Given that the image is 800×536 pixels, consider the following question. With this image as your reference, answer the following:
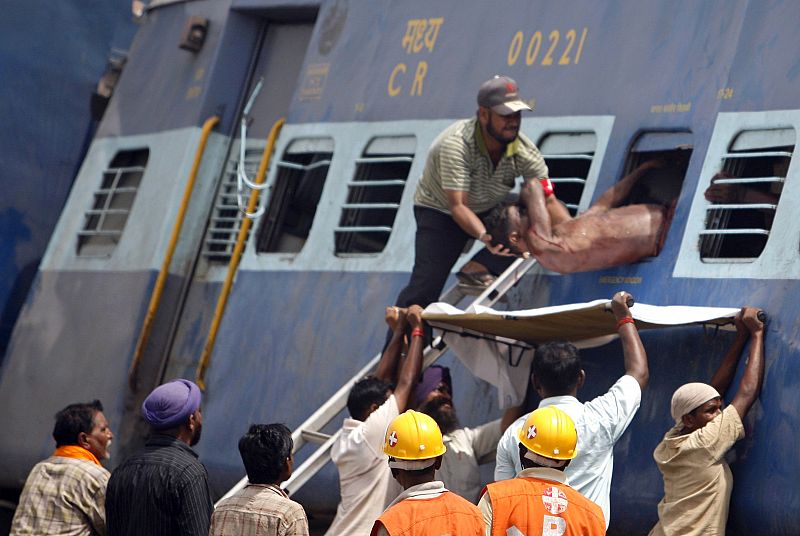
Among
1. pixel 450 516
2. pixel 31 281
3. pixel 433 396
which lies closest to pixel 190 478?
pixel 450 516

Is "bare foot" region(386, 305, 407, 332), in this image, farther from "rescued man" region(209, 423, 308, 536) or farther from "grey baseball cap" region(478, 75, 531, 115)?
"rescued man" region(209, 423, 308, 536)

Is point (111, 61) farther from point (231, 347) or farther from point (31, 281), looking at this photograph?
point (231, 347)

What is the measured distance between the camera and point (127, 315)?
1241 centimetres

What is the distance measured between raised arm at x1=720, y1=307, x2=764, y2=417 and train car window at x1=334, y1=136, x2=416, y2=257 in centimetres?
359

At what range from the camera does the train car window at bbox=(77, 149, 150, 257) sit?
13211 mm

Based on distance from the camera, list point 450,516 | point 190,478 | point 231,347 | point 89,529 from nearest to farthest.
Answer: point 450,516 < point 190,478 < point 89,529 < point 231,347

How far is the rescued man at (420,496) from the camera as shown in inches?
212

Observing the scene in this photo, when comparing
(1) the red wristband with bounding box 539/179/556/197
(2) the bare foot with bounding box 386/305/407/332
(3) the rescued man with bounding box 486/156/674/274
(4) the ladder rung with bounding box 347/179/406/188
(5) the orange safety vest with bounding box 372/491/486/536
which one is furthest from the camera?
(4) the ladder rung with bounding box 347/179/406/188

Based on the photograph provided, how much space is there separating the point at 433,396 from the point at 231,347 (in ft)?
10.8

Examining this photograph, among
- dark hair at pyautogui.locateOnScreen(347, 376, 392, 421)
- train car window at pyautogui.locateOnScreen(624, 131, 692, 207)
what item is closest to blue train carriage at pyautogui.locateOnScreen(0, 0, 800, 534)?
train car window at pyautogui.locateOnScreen(624, 131, 692, 207)

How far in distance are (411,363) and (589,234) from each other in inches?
49.3

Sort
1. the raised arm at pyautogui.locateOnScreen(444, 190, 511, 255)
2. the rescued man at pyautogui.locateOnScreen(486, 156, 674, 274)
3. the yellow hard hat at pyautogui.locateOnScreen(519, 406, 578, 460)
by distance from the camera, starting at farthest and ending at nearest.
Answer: the raised arm at pyautogui.locateOnScreen(444, 190, 511, 255) → the rescued man at pyautogui.locateOnScreen(486, 156, 674, 274) → the yellow hard hat at pyautogui.locateOnScreen(519, 406, 578, 460)

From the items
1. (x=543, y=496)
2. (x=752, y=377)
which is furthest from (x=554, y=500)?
(x=752, y=377)

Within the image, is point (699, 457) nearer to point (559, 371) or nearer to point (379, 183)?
point (559, 371)
